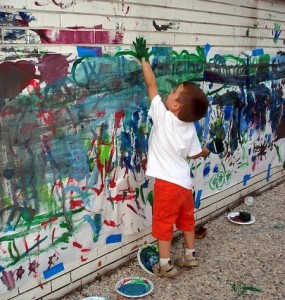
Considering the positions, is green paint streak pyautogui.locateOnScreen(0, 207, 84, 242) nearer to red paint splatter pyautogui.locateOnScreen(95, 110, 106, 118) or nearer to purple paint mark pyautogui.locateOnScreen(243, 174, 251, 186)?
red paint splatter pyautogui.locateOnScreen(95, 110, 106, 118)

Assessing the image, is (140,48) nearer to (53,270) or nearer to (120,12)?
(120,12)

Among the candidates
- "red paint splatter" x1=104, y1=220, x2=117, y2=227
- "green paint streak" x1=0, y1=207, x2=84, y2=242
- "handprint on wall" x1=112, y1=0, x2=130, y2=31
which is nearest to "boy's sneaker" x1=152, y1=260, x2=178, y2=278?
"red paint splatter" x1=104, y1=220, x2=117, y2=227

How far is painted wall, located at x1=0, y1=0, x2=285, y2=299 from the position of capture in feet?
9.59

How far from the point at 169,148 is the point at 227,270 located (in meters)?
1.34

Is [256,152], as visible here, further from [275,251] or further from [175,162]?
[175,162]

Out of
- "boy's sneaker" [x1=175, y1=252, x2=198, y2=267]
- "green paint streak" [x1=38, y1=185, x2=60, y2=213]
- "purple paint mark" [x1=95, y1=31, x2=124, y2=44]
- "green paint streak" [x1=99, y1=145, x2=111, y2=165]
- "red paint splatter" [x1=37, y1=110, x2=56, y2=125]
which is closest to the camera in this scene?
"red paint splatter" [x1=37, y1=110, x2=56, y2=125]

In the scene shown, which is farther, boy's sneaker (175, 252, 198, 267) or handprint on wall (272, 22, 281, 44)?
handprint on wall (272, 22, 281, 44)

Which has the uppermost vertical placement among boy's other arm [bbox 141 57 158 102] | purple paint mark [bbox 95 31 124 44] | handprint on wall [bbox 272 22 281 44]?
handprint on wall [bbox 272 22 281 44]

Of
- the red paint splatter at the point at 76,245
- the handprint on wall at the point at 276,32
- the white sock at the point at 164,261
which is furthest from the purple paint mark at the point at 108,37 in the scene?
the handprint on wall at the point at 276,32

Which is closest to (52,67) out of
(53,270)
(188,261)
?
(53,270)

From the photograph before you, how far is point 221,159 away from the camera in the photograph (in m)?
5.31

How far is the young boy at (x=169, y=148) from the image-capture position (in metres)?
3.60

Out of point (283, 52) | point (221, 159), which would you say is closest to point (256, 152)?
point (221, 159)

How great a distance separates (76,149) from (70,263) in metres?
0.96
